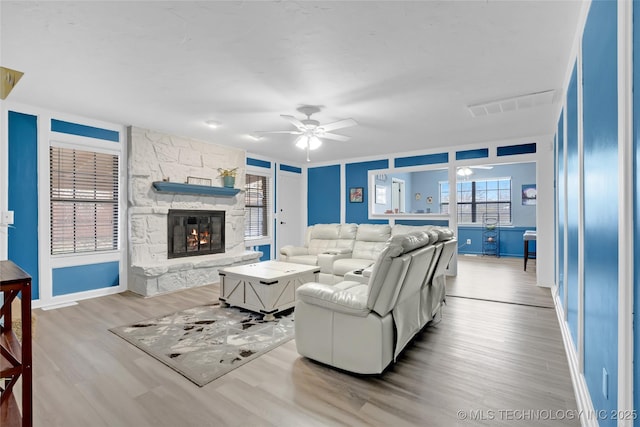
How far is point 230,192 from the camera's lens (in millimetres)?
5785

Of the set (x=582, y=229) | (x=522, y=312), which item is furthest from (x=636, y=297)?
(x=522, y=312)

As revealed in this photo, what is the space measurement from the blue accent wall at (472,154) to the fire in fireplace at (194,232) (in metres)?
4.49

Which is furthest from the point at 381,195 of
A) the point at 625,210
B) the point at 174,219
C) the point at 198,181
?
the point at 625,210

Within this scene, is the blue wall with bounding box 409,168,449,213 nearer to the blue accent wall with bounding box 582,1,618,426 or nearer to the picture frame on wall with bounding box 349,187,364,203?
the picture frame on wall with bounding box 349,187,364,203

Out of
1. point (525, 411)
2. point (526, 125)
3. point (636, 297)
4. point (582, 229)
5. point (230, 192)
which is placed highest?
point (526, 125)

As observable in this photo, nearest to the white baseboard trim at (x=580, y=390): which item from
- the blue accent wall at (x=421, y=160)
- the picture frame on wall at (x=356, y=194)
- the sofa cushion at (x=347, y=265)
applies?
the sofa cushion at (x=347, y=265)

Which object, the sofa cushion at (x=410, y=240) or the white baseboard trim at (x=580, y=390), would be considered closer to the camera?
the white baseboard trim at (x=580, y=390)

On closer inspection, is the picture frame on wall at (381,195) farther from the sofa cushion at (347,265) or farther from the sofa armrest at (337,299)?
the sofa armrest at (337,299)

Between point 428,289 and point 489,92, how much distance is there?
2132 mm

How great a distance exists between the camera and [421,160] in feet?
20.6

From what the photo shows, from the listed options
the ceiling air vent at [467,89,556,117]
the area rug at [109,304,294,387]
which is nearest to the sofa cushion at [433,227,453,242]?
the ceiling air vent at [467,89,556,117]

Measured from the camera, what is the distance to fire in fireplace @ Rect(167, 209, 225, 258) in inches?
200

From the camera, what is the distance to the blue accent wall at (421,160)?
6066mm

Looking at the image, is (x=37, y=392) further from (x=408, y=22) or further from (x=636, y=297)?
(x=408, y=22)
